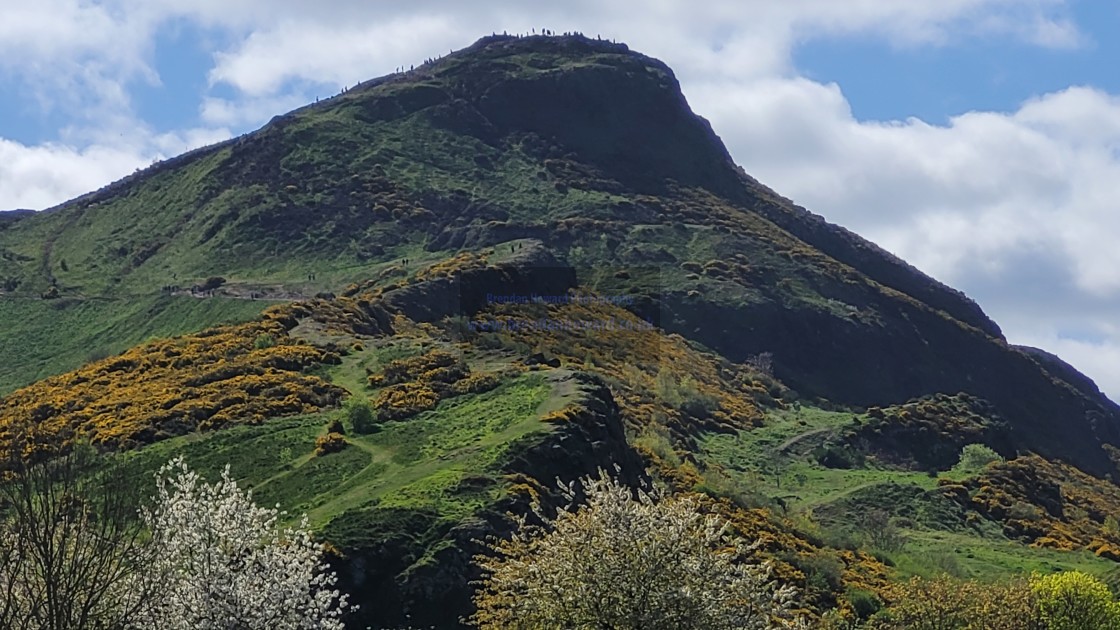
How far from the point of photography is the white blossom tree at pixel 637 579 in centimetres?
2800

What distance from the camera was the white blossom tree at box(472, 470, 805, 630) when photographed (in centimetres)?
2800

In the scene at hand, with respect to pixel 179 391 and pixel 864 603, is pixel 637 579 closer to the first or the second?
pixel 864 603

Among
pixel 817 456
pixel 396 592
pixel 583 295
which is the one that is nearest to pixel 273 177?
pixel 583 295

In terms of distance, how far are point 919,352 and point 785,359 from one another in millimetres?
26683

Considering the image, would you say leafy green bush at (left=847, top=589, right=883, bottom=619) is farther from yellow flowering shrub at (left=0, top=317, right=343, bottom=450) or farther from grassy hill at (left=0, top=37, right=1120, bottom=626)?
yellow flowering shrub at (left=0, top=317, right=343, bottom=450)


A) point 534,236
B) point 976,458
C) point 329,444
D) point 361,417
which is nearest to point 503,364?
point 361,417

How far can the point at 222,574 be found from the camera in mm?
29391

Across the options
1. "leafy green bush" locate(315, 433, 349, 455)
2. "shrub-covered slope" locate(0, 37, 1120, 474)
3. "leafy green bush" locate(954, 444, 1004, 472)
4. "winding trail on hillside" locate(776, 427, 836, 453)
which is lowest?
"leafy green bush" locate(954, 444, 1004, 472)

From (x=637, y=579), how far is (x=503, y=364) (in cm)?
5109

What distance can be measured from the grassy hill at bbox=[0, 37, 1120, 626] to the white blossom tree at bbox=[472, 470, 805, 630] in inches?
707

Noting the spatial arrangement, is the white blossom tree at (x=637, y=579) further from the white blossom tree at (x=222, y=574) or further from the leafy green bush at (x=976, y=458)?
the leafy green bush at (x=976, y=458)

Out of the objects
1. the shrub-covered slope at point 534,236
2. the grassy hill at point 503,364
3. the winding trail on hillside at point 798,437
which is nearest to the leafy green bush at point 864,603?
the grassy hill at point 503,364

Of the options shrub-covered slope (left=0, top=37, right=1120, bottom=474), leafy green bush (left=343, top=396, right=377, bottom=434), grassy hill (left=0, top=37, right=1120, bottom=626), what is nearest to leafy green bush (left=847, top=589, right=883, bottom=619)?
grassy hill (left=0, top=37, right=1120, bottom=626)

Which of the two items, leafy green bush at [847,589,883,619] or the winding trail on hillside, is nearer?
leafy green bush at [847,589,883,619]
